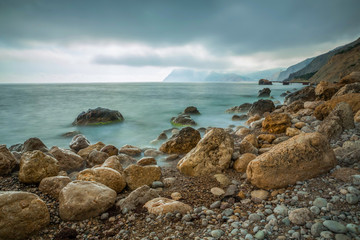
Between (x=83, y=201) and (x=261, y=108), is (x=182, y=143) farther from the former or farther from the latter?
(x=261, y=108)

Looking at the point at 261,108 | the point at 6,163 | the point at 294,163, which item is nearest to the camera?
the point at 294,163

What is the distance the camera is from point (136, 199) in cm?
343

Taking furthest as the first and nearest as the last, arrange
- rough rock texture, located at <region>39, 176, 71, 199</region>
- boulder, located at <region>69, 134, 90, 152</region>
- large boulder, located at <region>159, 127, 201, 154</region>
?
boulder, located at <region>69, 134, 90, 152</region> < large boulder, located at <region>159, 127, 201, 154</region> < rough rock texture, located at <region>39, 176, 71, 199</region>

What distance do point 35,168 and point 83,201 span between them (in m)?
2.02

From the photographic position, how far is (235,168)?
4.57 meters

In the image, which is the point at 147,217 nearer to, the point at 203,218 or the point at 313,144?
the point at 203,218

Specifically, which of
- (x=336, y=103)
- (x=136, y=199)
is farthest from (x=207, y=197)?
(x=336, y=103)

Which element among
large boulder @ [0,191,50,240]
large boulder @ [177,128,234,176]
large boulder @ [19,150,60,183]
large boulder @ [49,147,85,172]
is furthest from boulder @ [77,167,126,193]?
large boulder @ [49,147,85,172]

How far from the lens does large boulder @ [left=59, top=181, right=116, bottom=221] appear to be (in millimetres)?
3127

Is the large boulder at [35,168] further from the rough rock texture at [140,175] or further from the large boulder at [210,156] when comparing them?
the large boulder at [210,156]

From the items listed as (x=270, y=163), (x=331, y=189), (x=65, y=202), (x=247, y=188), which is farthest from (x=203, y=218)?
(x=65, y=202)

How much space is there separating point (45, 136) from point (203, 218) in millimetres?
12023

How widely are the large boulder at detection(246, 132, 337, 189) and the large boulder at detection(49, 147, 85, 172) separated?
520 centimetres

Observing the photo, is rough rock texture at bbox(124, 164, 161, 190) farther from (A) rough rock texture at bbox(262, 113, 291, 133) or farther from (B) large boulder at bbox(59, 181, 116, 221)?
(A) rough rock texture at bbox(262, 113, 291, 133)
